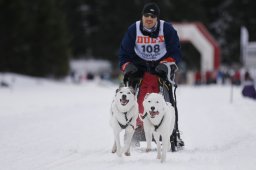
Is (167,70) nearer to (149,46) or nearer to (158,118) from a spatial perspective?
(149,46)

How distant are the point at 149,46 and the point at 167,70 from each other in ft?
1.53

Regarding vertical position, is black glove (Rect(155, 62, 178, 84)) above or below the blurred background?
below

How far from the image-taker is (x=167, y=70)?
7.55 meters

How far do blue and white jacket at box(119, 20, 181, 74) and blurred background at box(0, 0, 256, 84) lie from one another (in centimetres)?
3700

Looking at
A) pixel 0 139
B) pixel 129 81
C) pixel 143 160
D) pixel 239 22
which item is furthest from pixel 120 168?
pixel 239 22

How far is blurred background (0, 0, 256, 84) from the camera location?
1869 inches

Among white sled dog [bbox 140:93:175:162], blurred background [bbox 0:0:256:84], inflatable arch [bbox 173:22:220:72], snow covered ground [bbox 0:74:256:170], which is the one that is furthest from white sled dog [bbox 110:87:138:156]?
blurred background [bbox 0:0:256:84]

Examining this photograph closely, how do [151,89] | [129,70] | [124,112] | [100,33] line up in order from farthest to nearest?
[100,33] < [151,89] < [129,70] < [124,112]

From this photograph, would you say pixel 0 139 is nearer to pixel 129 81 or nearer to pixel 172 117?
pixel 129 81

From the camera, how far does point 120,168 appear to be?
636cm

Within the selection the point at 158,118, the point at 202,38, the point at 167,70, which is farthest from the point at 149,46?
the point at 202,38

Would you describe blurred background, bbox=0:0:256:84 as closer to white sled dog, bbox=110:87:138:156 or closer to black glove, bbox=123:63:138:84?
black glove, bbox=123:63:138:84

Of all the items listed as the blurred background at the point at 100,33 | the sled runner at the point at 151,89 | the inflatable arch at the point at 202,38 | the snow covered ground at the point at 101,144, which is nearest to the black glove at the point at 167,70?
the sled runner at the point at 151,89

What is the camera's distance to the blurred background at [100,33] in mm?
47469
